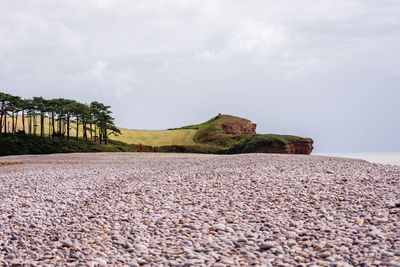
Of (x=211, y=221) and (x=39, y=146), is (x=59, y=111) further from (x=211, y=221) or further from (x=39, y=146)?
(x=211, y=221)

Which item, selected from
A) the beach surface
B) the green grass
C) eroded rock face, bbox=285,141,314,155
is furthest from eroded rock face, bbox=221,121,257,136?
the beach surface

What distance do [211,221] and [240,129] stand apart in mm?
36376

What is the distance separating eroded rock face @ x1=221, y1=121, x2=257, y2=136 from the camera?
4191cm

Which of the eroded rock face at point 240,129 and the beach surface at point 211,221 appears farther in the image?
the eroded rock face at point 240,129

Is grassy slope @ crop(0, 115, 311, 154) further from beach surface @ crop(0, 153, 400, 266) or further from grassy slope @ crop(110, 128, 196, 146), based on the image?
beach surface @ crop(0, 153, 400, 266)

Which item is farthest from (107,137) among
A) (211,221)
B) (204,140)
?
(211,221)

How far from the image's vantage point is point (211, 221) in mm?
6512

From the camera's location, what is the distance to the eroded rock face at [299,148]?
29603 millimetres

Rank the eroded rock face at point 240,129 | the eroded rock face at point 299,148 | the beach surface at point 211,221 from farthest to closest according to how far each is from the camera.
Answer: the eroded rock face at point 240,129 < the eroded rock face at point 299,148 < the beach surface at point 211,221

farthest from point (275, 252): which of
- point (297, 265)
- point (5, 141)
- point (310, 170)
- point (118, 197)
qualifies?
point (5, 141)

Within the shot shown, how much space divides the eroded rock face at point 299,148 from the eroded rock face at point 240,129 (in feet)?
36.4

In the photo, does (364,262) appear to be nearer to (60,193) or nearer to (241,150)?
(60,193)

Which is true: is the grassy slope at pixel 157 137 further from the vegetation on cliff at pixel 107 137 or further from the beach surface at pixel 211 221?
the beach surface at pixel 211 221

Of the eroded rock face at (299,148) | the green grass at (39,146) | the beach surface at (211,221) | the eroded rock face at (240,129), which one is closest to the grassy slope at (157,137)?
the eroded rock face at (240,129)
